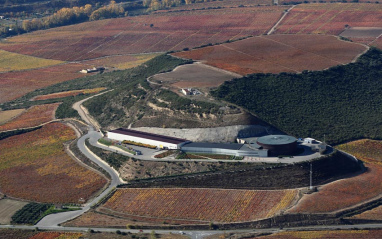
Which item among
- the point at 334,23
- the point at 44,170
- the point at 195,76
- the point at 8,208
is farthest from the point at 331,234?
the point at 334,23

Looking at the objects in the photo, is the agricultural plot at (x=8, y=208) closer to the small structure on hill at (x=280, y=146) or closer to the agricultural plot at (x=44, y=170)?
the agricultural plot at (x=44, y=170)

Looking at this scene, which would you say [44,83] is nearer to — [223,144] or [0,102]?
[0,102]

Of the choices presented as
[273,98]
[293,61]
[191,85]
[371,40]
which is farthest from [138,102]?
[371,40]

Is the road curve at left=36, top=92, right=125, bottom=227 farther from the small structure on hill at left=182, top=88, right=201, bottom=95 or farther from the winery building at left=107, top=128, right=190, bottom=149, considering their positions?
the small structure on hill at left=182, top=88, right=201, bottom=95

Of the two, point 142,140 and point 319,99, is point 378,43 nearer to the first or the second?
point 319,99

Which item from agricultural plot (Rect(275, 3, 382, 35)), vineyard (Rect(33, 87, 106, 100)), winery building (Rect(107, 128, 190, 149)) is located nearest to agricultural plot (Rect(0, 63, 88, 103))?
vineyard (Rect(33, 87, 106, 100))

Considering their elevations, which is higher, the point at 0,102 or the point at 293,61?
the point at 293,61

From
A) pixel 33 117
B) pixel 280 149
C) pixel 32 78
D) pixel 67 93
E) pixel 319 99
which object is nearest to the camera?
pixel 280 149

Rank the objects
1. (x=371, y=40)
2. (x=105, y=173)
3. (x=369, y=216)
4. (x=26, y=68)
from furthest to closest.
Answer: (x=26, y=68), (x=371, y=40), (x=105, y=173), (x=369, y=216)
